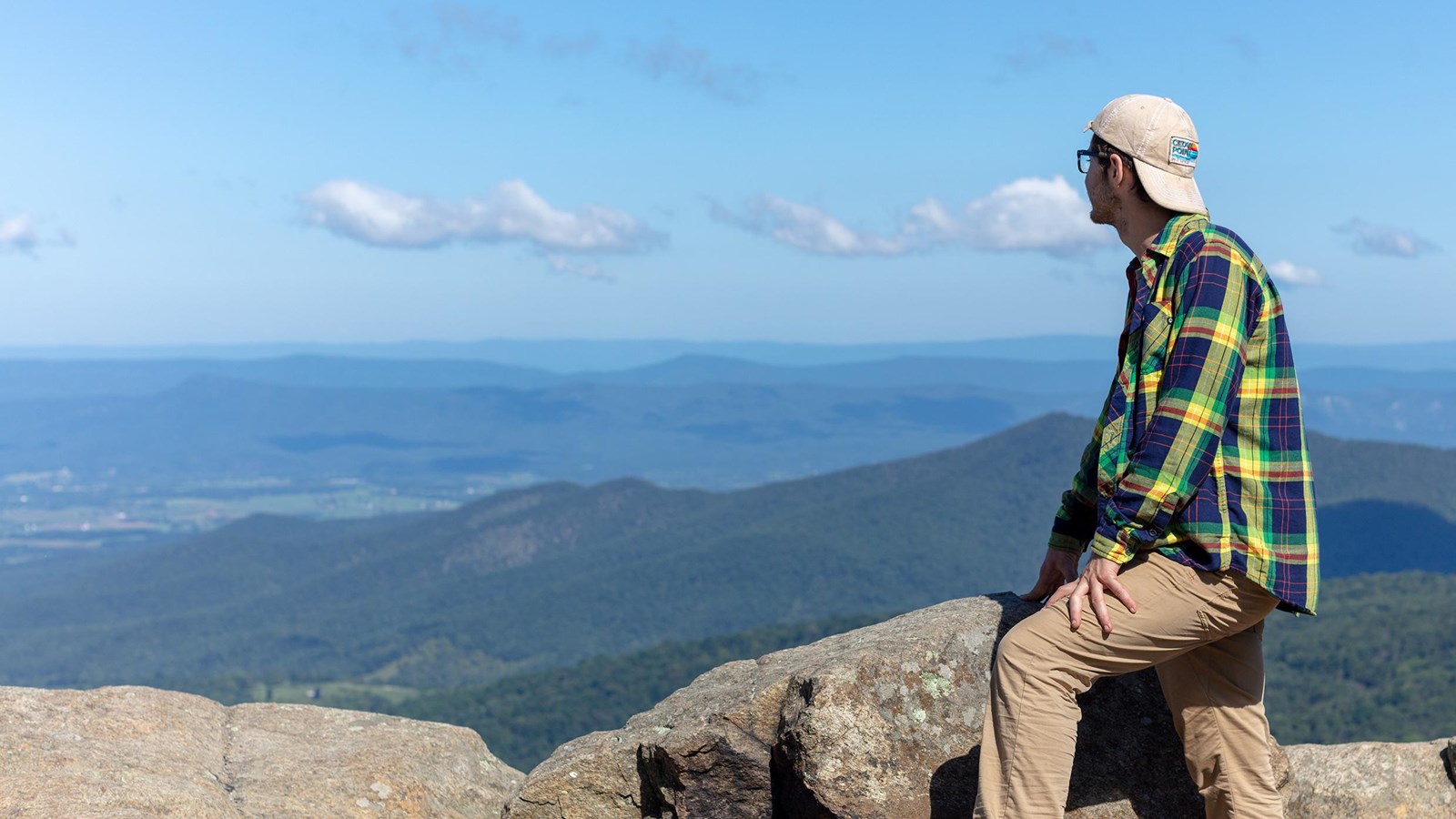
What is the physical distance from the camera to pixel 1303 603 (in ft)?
20.5

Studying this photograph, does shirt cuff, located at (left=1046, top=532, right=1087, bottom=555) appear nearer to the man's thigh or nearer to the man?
the man

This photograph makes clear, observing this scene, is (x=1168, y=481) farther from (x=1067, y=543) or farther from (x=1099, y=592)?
(x=1067, y=543)

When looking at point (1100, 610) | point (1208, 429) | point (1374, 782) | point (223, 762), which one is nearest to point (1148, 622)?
point (1100, 610)

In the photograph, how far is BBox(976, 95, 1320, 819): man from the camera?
6113mm

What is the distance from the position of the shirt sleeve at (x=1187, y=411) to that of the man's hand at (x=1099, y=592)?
7 centimetres

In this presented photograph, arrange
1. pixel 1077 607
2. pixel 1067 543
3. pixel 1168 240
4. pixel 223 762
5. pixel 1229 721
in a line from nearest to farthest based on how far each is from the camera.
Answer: pixel 1077 607
pixel 1168 240
pixel 1229 721
pixel 1067 543
pixel 223 762

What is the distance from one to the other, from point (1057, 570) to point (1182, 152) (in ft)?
9.05

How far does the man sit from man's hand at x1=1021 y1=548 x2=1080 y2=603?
126cm

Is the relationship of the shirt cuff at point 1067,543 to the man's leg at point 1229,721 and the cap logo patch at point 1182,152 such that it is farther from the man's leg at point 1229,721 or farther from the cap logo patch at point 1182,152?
the cap logo patch at point 1182,152

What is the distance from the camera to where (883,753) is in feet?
26.5

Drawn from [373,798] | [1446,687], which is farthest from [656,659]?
[373,798]

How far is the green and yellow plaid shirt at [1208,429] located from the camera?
6078 mm

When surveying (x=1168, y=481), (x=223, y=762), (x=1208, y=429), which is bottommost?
(x=223, y=762)

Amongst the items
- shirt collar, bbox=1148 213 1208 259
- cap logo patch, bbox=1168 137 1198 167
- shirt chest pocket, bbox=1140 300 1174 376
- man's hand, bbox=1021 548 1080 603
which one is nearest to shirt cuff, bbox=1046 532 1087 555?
man's hand, bbox=1021 548 1080 603
